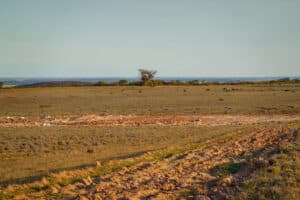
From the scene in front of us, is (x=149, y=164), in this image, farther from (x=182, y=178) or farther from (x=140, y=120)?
(x=140, y=120)

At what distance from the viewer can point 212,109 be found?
3553 cm

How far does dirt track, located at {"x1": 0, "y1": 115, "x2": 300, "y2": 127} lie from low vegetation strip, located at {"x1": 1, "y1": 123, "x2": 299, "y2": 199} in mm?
11569

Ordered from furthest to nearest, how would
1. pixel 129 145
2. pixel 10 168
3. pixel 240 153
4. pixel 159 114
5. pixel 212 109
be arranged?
1. pixel 212 109
2. pixel 159 114
3. pixel 129 145
4. pixel 240 153
5. pixel 10 168

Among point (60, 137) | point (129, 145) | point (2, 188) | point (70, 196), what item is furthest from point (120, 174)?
A: point (60, 137)

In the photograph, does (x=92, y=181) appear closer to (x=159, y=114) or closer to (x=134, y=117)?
(x=134, y=117)

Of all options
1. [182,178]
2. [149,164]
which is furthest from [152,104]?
[182,178]

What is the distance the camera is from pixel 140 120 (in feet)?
92.2

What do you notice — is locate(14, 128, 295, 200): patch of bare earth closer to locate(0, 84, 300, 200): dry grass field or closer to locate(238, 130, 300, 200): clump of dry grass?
locate(0, 84, 300, 200): dry grass field

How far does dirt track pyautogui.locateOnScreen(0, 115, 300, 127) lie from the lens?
1038 inches

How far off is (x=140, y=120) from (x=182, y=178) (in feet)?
59.5

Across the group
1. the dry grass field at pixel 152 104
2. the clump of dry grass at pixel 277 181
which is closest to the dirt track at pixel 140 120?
the dry grass field at pixel 152 104

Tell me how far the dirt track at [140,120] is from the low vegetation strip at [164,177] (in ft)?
38.0

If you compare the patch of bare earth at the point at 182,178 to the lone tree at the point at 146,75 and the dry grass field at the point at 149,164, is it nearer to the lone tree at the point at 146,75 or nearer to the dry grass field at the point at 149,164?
the dry grass field at the point at 149,164

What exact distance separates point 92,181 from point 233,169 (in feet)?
14.8
